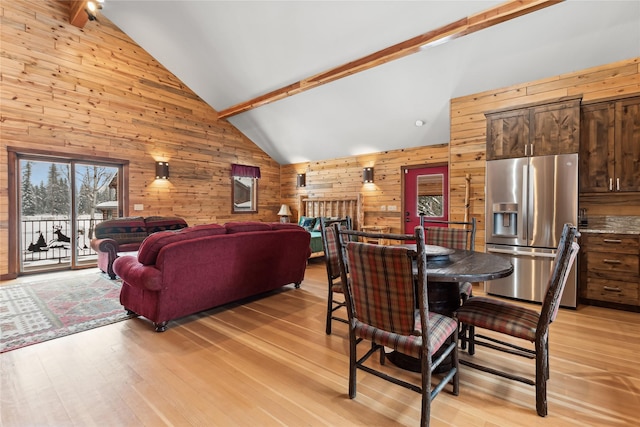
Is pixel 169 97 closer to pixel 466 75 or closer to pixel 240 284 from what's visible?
pixel 240 284

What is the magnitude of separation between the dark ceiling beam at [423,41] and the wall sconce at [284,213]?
3.23 meters

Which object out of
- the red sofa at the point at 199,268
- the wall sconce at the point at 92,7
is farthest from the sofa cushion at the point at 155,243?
the wall sconce at the point at 92,7

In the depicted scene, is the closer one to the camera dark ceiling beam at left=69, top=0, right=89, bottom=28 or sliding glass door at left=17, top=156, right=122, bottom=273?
dark ceiling beam at left=69, top=0, right=89, bottom=28

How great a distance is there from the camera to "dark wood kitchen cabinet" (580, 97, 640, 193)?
333 centimetres

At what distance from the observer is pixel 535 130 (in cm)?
358

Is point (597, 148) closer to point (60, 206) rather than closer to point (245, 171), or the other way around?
point (245, 171)

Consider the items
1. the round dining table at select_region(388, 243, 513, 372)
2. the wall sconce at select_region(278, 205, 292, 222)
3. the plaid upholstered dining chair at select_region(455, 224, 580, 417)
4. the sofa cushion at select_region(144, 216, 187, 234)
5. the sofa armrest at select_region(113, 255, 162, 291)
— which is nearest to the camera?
the plaid upholstered dining chair at select_region(455, 224, 580, 417)

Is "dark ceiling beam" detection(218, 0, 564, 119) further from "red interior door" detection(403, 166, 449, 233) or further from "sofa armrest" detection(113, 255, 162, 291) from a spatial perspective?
"sofa armrest" detection(113, 255, 162, 291)

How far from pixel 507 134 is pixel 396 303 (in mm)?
3339

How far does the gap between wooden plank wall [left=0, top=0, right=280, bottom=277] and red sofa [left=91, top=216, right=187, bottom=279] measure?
2.33 feet

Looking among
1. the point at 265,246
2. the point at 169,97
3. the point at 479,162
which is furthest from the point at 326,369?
the point at 169,97

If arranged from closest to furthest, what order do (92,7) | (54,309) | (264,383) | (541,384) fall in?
(541,384)
(264,383)
(54,309)
(92,7)

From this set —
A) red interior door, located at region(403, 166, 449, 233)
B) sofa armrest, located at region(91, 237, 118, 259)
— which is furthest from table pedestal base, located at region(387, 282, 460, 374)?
sofa armrest, located at region(91, 237, 118, 259)

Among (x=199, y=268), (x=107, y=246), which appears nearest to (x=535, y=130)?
(x=199, y=268)
